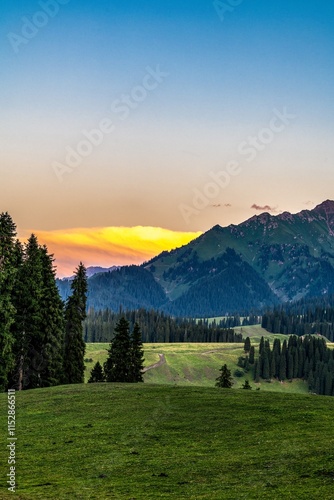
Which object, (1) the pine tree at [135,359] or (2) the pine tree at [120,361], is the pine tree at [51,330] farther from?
(1) the pine tree at [135,359]

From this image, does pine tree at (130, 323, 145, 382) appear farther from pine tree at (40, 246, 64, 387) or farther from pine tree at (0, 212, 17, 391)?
pine tree at (0, 212, 17, 391)

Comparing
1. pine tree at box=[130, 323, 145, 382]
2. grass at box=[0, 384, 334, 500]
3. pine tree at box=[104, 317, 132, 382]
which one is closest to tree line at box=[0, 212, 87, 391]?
pine tree at box=[104, 317, 132, 382]

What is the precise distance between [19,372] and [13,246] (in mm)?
17928

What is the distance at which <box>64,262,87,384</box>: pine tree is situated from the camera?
8988 centimetres

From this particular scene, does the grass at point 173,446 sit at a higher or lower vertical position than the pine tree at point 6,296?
lower

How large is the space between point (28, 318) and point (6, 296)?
6683 mm

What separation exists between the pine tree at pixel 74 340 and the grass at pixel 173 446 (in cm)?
3089

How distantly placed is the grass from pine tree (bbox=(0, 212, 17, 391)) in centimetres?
1480

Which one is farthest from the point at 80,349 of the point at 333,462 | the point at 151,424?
the point at 333,462

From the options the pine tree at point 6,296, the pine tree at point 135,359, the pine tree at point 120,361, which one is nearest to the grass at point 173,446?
the pine tree at point 6,296

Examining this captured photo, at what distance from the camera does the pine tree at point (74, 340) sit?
89875 millimetres

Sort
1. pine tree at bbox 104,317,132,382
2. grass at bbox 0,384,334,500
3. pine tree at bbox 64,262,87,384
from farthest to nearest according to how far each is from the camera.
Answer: pine tree at bbox 104,317,132,382 < pine tree at bbox 64,262,87,384 < grass at bbox 0,384,334,500

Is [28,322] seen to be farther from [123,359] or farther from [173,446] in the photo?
[173,446]

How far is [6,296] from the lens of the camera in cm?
7400
